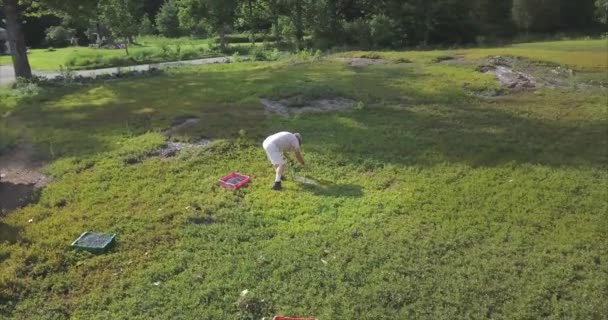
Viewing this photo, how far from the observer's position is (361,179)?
9922 millimetres

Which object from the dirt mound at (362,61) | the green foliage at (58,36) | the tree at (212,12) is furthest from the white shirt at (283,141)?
the green foliage at (58,36)

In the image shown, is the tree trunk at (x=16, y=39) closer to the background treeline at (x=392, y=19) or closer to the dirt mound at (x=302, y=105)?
the dirt mound at (x=302, y=105)

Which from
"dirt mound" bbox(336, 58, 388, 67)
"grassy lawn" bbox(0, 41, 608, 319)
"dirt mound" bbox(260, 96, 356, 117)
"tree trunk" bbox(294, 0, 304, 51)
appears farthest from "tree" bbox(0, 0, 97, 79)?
"tree trunk" bbox(294, 0, 304, 51)

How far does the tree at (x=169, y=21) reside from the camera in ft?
177

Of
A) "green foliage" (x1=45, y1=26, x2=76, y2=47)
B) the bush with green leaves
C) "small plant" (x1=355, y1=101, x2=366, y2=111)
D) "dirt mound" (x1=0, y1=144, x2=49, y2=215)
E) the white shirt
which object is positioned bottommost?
"dirt mound" (x1=0, y1=144, x2=49, y2=215)

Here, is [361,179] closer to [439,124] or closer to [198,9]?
[439,124]

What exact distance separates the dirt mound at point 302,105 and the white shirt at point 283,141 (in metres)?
4.88

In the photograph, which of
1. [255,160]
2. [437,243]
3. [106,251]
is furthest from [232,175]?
[437,243]

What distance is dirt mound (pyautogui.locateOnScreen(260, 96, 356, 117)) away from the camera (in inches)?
575

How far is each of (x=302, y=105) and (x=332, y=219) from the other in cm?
725

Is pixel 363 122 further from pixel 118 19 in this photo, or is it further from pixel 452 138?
pixel 118 19

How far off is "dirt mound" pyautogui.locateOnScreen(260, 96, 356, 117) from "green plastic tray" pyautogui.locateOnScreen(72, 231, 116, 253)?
7275 mm

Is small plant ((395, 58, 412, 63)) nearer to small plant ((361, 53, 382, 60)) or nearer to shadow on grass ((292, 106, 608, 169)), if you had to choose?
small plant ((361, 53, 382, 60))

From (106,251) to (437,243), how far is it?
4585 millimetres
